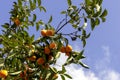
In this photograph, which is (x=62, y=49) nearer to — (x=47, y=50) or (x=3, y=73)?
(x=47, y=50)

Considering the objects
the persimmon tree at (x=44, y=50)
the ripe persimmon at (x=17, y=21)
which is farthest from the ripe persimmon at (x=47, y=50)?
the ripe persimmon at (x=17, y=21)

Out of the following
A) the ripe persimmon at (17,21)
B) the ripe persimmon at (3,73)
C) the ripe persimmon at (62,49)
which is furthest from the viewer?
the ripe persimmon at (17,21)

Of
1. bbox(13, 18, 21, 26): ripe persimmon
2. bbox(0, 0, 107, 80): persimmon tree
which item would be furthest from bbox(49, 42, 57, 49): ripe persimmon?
bbox(13, 18, 21, 26): ripe persimmon

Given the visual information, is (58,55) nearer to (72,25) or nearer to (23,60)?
(23,60)

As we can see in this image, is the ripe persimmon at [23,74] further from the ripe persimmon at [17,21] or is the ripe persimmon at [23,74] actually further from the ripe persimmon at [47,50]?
the ripe persimmon at [17,21]

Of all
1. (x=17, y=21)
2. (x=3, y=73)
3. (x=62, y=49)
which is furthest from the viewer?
(x=17, y=21)

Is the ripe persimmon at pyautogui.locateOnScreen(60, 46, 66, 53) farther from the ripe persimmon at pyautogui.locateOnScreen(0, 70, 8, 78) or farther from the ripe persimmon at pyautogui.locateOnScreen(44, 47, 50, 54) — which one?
the ripe persimmon at pyautogui.locateOnScreen(0, 70, 8, 78)

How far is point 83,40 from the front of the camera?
4.49 meters

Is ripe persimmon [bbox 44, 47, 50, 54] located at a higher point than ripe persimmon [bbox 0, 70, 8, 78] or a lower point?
higher

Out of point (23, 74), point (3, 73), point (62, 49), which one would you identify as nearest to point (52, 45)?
point (62, 49)

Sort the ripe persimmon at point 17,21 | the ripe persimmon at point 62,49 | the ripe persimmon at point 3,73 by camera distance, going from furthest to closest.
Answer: the ripe persimmon at point 17,21 → the ripe persimmon at point 62,49 → the ripe persimmon at point 3,73

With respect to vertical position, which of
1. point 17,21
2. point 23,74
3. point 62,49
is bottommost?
point 23,74

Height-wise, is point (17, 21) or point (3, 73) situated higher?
point (17, 21)

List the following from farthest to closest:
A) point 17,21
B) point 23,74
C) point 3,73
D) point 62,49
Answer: point 17,21, point 62,49, point 23,74, point 3,73
